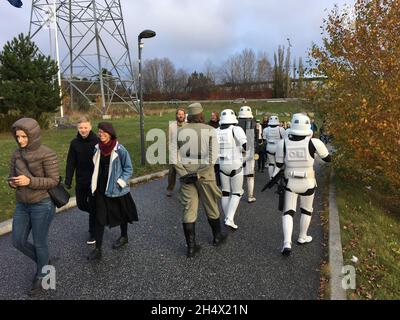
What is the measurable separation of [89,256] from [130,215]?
0.71 metres

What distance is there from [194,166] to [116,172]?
0.98m

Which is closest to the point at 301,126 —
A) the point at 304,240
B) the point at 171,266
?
the point at 304,240

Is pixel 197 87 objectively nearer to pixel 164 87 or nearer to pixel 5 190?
pixel 164 87

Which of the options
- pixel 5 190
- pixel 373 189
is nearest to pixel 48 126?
pixel 5 190

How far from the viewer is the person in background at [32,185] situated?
3.52 metres

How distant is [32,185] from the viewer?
11.6 ft

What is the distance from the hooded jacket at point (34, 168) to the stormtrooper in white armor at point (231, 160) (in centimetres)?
273

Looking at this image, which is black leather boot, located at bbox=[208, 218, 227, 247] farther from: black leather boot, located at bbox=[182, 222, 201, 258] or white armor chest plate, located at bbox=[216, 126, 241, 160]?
white armor chest plate, located at bbox=[216, 126, 241, 160]

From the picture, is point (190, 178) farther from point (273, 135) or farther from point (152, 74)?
point (152, 74)

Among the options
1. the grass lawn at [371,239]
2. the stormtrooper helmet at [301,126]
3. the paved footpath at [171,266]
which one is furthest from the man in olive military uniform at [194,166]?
the grass lawn at [371,239]

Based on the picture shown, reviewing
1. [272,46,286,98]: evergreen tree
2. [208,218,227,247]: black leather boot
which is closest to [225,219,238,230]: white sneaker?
[208,218,227,247]: black leather boot

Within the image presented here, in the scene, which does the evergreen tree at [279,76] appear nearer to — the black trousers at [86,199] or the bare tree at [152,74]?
the bare tree at [152,74]

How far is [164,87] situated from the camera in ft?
269

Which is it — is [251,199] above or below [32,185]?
below
